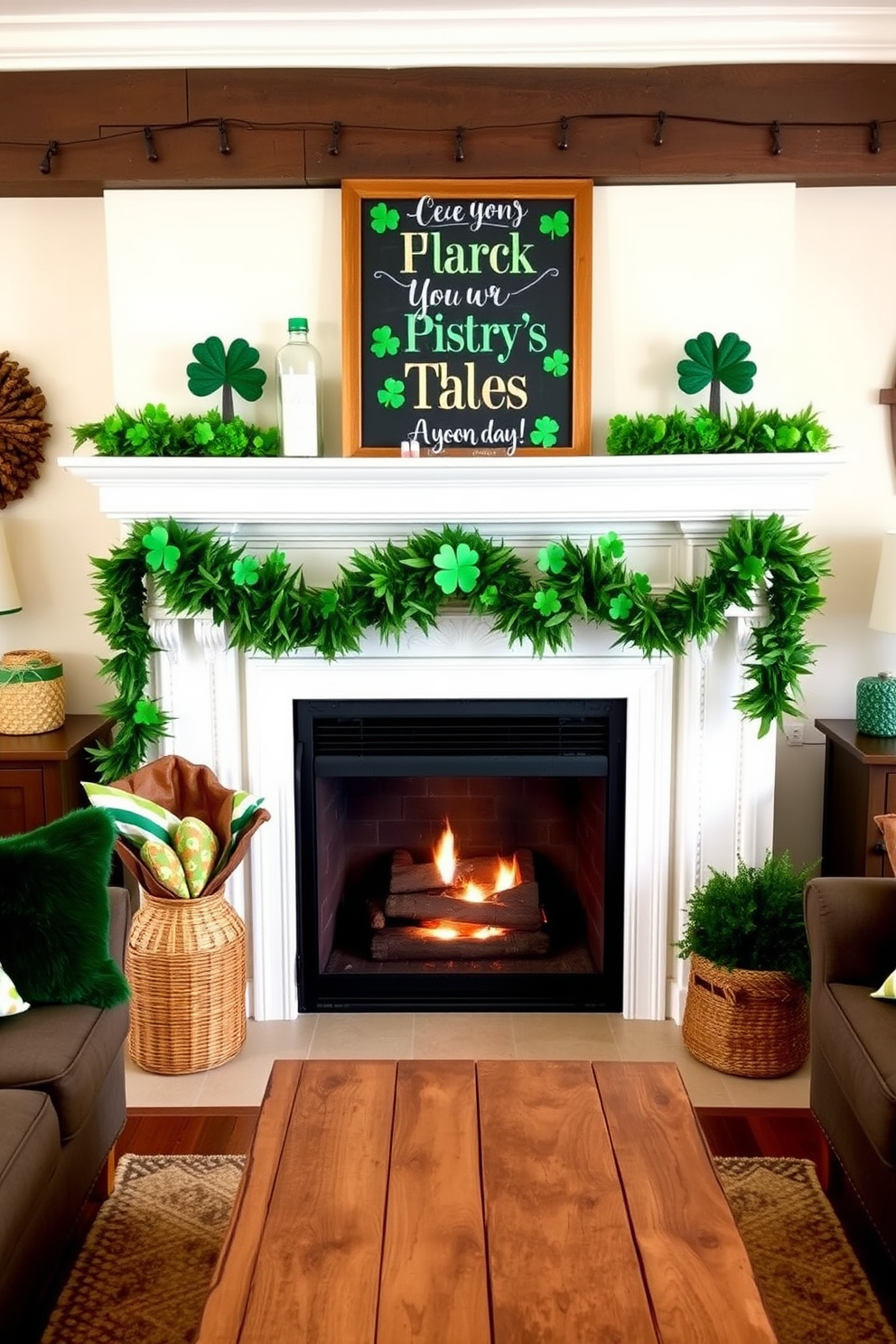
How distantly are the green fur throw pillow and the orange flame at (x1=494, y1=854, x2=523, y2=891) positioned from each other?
1524mm


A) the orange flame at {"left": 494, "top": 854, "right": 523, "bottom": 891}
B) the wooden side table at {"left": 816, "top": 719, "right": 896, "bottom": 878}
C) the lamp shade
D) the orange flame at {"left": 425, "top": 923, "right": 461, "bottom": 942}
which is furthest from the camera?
the orange flame at {"left": 494, "top": 854, "right": 523, "bottom": 891}

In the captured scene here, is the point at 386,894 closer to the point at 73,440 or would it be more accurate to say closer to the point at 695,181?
the point at 73,440

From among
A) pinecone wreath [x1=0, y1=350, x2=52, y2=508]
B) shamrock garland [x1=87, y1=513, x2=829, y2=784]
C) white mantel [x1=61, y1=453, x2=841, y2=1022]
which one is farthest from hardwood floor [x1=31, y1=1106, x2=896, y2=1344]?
pinecone wreath [x1=0, y1=350, x2=52, y2=508]

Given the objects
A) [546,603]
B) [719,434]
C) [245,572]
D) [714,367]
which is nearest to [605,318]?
[714,367]

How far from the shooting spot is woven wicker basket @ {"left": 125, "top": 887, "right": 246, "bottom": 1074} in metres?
2.92

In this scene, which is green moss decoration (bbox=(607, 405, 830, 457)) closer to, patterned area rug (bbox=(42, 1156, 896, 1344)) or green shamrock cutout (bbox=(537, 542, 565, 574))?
green shamrock cutout (bbox=(537, 542, 565, 574))

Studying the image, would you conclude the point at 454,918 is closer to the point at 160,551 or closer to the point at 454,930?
the point at 454,930

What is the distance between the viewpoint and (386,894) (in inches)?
144

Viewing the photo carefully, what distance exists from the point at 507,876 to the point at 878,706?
1.18m

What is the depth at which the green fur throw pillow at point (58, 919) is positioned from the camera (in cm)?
223

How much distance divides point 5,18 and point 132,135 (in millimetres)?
404

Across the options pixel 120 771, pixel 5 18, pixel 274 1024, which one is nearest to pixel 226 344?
pixel 5 18

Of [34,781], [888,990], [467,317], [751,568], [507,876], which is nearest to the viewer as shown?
[888,990]

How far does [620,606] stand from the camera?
292 centimetres
